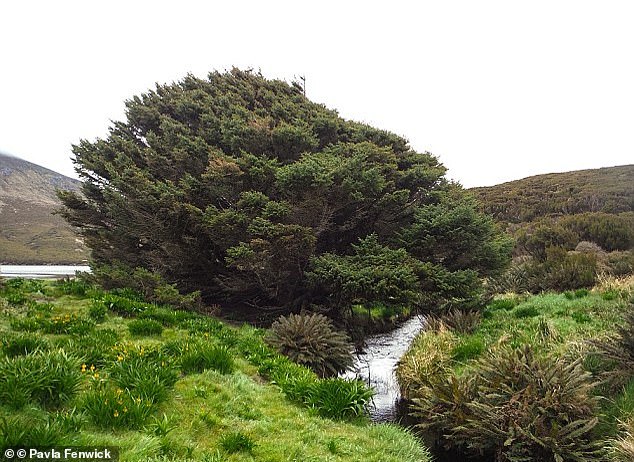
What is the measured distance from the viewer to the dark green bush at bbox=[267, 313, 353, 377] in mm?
8867

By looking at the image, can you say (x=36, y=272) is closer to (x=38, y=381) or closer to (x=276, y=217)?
(x=276, y=217)

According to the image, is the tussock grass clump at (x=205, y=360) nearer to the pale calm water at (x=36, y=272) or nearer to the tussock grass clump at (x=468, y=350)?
the tussock grass clump at (x=468, y=350)

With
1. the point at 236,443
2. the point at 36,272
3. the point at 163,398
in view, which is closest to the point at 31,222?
the point at 36,272

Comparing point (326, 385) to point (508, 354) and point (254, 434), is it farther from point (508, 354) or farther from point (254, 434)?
point (508, 354)

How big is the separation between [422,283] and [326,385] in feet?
20.7

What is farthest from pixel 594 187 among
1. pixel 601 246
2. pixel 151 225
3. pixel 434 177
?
pixel 151 225

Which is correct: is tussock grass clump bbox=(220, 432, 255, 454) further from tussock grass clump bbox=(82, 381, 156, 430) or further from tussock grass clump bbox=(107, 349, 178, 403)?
tussock grass clump bbox=(107, 349, 178, 403)

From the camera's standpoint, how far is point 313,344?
9.16 metres

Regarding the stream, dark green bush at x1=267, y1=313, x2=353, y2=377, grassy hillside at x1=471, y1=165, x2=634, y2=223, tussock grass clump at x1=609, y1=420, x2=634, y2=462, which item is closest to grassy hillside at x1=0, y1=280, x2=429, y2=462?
dark green bush at x1=267, y1=313, x2=353, y2=377

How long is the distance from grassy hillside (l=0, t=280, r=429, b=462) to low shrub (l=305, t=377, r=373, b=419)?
19 mm

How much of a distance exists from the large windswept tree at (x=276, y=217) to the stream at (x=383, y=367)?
1881 millimetres

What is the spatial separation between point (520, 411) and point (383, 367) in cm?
588

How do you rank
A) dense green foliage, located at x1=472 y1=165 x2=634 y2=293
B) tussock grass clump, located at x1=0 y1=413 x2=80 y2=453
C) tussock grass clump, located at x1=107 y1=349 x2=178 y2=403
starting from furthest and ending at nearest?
dense green foliage, located at x1=472 y1=165 x2=634 y2=293, tussock grass clump, located at x1=107 y1=349 x2=178 y2=403, tussock grass clump, located at x1=0 y1=413 x2=80 y2=453

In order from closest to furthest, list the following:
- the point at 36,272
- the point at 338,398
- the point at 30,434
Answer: the point at 30,434
the point at 338,398
the point at 36,272
